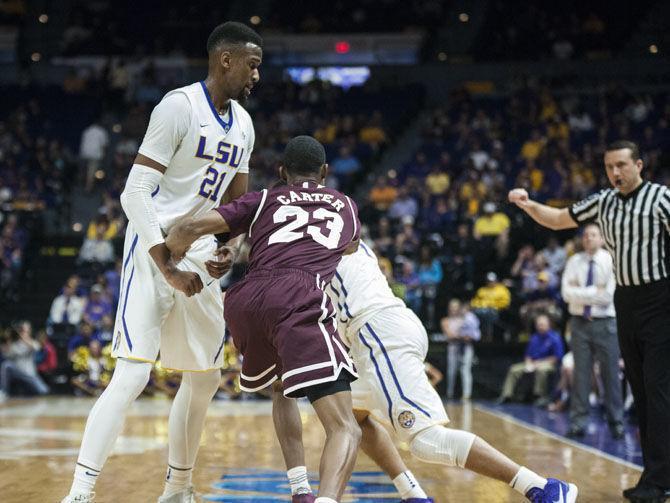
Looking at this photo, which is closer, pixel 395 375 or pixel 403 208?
pixel 395 375

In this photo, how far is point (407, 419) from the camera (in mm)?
4262

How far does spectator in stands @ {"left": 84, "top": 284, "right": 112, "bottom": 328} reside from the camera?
45.4 ft

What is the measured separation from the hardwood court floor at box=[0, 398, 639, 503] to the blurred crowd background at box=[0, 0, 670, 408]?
3.42 meters

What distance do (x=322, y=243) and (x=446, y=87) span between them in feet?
64.2

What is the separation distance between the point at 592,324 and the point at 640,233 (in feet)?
11.9

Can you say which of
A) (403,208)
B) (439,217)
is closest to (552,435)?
(439,217)

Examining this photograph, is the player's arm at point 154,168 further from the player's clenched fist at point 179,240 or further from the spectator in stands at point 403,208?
the spectator in stands at point 403,208

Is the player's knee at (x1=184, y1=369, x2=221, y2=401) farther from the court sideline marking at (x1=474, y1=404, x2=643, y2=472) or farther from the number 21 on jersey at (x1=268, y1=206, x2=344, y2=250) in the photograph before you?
the court sideline marking at (x1=474, y1=404, x2=643, y2=472)

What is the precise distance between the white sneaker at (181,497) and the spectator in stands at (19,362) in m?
9.17

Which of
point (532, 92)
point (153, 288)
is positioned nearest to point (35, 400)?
point (153, 288)

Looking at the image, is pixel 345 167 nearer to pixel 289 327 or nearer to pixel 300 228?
pixel 300 228

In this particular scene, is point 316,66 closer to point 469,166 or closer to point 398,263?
point 469,166

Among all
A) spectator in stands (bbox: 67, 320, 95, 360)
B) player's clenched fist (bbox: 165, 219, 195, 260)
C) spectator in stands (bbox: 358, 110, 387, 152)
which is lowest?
spectator in stands (bbox: 67, 320, 95, 360)

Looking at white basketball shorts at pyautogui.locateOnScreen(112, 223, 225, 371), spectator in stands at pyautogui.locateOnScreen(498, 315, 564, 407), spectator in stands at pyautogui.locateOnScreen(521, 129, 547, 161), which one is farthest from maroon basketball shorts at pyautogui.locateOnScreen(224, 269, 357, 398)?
spectator in stands at pyautogui.locateOnScreen(521, 129, 547, 161)
